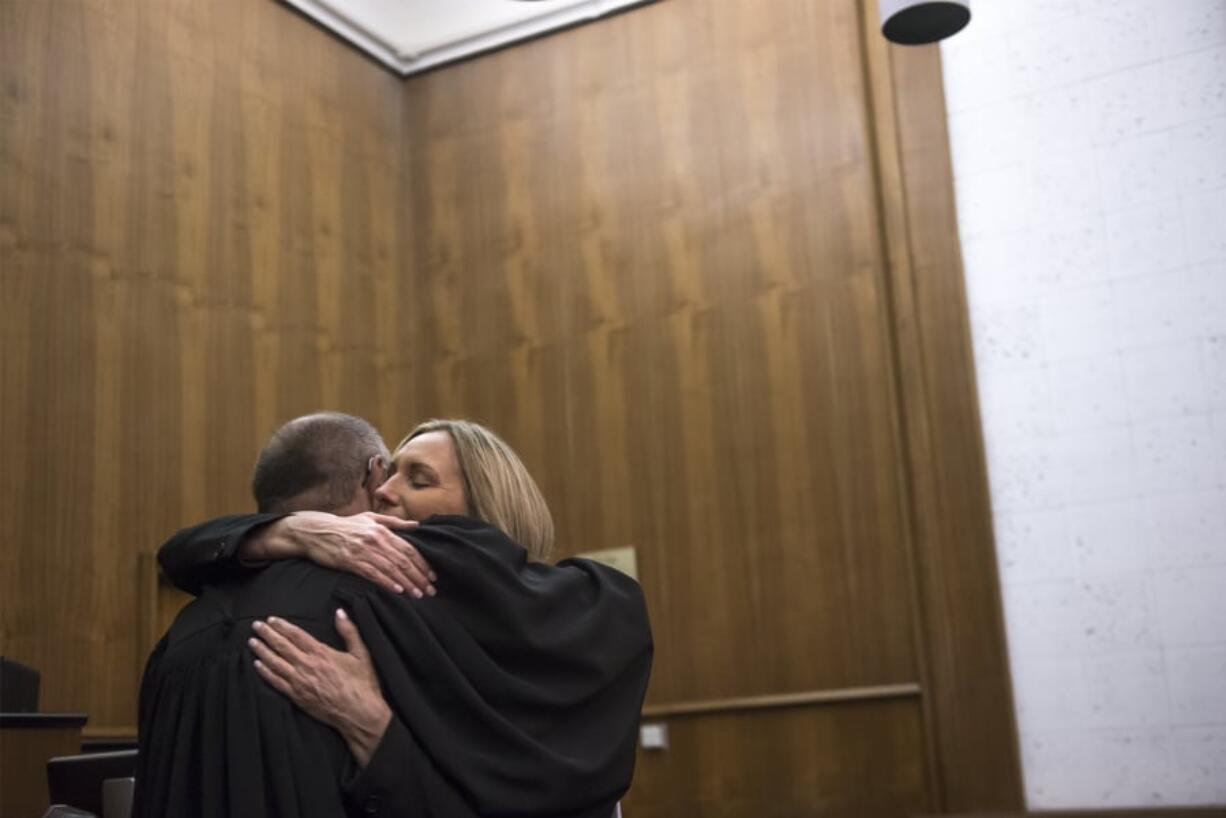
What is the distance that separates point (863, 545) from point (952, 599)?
1.59 ft

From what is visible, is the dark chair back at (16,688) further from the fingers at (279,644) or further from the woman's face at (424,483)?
the fingers at (279,644)

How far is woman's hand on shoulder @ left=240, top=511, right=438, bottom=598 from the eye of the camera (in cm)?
234

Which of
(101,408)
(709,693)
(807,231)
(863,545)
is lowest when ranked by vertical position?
(709,693)

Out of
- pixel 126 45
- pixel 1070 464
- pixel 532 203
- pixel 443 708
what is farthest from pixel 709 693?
pixel 443 708

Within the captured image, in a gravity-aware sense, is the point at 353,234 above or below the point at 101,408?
above

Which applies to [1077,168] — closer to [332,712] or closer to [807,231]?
[807,231]

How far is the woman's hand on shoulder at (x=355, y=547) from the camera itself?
2.34 metres

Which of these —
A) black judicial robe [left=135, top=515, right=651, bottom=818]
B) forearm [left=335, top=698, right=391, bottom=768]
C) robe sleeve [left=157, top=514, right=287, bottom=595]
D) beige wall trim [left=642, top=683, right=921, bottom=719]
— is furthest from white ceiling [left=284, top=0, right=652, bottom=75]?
forearm [left=335, top=698, right=391, bottom=768]

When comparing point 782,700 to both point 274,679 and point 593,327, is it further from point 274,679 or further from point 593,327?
point 274,679

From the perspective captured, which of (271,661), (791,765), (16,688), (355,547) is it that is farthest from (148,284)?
(271,661)

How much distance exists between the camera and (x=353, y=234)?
762cm

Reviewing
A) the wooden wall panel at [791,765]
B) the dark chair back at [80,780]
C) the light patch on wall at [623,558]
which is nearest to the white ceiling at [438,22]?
the light patch on wall at [623,558]

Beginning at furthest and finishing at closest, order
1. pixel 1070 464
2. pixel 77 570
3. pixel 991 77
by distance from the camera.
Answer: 1. pixel 991 77
2. pixel 1070 464
3. pixel 77 570

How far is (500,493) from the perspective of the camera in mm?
2639
